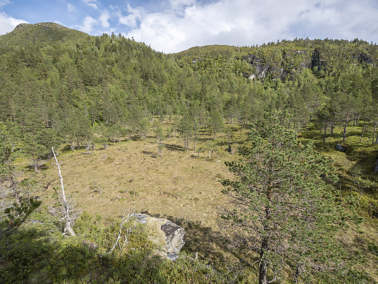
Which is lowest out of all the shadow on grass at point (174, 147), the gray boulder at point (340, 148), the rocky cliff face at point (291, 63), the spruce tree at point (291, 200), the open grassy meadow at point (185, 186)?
the open grassy meadow at point (185, 186)

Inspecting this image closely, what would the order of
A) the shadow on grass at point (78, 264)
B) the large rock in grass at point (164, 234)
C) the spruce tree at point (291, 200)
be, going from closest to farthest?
the shadow on grass at point (78, 264), the spruce tree at point (291, 200), the large rock in grass at point (164, 234)

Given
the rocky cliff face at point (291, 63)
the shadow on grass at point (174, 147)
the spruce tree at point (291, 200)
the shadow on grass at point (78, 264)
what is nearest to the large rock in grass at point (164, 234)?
the shadow on grass at point (78, 264)

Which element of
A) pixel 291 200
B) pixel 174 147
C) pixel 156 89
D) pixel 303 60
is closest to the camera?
pixel 291 200

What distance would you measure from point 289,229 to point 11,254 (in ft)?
46.0

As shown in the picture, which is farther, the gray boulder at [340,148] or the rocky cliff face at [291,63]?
the rocky cliff face at [291,63]

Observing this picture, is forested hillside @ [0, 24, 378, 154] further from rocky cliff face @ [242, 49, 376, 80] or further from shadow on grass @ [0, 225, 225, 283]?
shadow on grass @ [0, 225, 225, 283]

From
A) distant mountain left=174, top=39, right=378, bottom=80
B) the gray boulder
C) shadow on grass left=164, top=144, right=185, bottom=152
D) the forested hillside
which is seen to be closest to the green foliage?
the forested hillside

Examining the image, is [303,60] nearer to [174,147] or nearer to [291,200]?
[174,147]

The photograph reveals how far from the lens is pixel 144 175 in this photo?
121 feet

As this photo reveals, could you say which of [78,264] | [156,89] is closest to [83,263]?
[78,264]

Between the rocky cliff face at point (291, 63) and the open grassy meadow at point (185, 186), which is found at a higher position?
the rocky cliff face at point (291, 63)

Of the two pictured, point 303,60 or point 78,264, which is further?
point 303,60

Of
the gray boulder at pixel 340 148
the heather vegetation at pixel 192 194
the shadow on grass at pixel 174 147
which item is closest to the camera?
the heather vegetation at pixel 192 194

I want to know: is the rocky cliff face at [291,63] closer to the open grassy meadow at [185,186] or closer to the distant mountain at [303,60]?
the distant mountain at [303,60]
